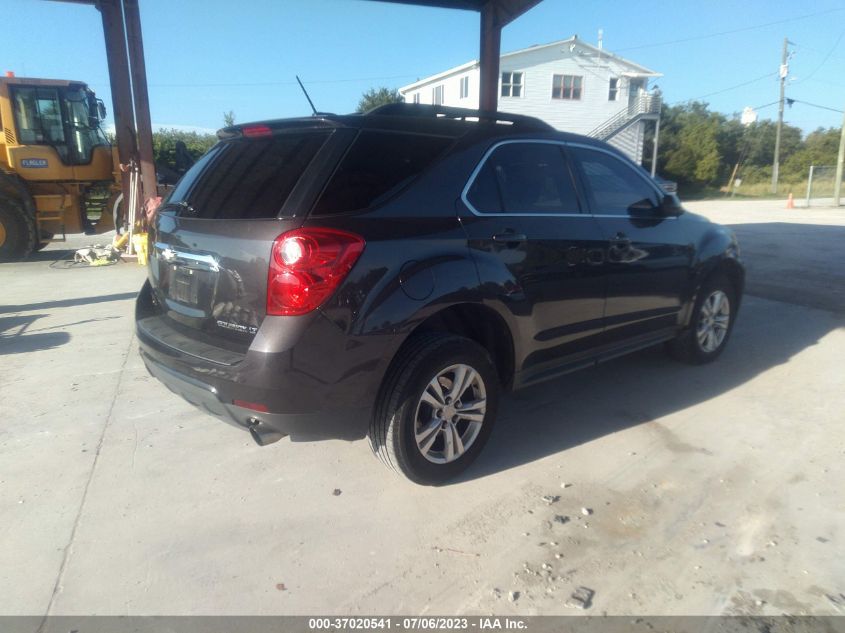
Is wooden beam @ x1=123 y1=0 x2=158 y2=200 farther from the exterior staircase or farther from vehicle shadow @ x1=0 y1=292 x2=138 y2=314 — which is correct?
the exterior staircase

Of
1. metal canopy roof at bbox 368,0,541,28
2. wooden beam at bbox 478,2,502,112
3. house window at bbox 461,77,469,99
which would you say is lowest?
wooden beam at bbox 478,2,502,112

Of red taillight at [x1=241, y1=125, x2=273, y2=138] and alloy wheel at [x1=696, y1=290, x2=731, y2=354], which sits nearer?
red taillight at [x1=241, y1=125, x2=273, y2=138]

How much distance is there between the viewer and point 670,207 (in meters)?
4.46

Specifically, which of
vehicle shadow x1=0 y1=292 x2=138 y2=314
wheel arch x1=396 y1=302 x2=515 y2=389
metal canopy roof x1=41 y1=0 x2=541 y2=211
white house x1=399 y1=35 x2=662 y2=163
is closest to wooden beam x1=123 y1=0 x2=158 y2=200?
metal canopy roof x1=41 y1=0 x2=541 y2=211

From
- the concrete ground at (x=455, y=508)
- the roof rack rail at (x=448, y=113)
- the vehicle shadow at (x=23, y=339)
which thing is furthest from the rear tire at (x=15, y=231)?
the roof rack rail at (x=448, y=113)

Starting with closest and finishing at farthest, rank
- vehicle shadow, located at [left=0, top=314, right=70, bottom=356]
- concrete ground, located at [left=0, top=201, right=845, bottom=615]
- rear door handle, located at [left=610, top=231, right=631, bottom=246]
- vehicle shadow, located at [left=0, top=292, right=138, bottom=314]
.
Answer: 1. concrete ground, located at [left=0, top=201, right=845, bottom=615]
2. rear door handle, located at [left=610, top=231, right=631, bottom=246]
3. vehicle shadow, located at [left=0, top=314, right=70, bottom=356]
4. vehicle shadow, located at [left=0, top=292, right=138, bottom=314]

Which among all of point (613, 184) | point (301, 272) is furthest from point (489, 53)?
point (301, 272)

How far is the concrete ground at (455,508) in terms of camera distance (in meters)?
2.46

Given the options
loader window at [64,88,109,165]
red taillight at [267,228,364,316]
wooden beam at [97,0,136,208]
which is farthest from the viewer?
loader window at [64,88,109,165]

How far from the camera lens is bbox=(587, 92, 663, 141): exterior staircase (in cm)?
3728

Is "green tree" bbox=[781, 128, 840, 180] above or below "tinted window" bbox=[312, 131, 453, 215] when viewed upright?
above

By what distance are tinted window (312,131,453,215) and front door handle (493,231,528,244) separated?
53 centimetres

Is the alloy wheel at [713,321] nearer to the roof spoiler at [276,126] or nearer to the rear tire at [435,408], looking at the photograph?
the rear tire at [435,408]

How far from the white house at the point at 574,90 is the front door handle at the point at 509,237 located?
33.4 m
